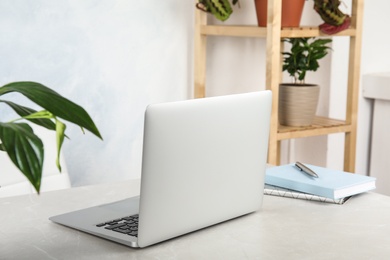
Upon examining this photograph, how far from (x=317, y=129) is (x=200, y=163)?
4.69 feet

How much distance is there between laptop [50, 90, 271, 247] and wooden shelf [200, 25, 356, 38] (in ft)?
3.63

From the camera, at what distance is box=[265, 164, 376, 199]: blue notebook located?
154cm

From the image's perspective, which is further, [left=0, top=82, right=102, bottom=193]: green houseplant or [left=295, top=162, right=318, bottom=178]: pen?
[left=295, top=162, right=318, bottom=178]: pen

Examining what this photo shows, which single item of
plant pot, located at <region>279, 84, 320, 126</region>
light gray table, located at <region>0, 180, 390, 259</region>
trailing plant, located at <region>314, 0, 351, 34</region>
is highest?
trailing plant, located at <region>314, 0, 351, 34</region>

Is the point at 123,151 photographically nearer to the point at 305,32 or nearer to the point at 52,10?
the point at 52,10

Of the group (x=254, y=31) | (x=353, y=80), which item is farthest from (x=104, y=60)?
(x=353, y=80)

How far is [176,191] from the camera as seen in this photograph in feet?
4.10

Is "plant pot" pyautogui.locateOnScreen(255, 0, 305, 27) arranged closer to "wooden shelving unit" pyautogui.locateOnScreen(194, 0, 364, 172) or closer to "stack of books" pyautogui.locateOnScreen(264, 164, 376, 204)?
"wooden shelving unit" pyautogui.locateOnScreen(194, 0, 364, 172)

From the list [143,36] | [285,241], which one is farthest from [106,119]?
[285,241]

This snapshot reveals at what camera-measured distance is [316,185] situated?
1.56 metres

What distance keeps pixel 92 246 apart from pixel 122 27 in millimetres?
1457

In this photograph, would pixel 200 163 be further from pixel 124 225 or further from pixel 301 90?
pixel 301 90

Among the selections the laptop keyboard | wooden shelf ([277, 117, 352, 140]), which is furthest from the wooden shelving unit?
the laptop keyboard

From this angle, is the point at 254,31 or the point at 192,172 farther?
the point at 254,31
